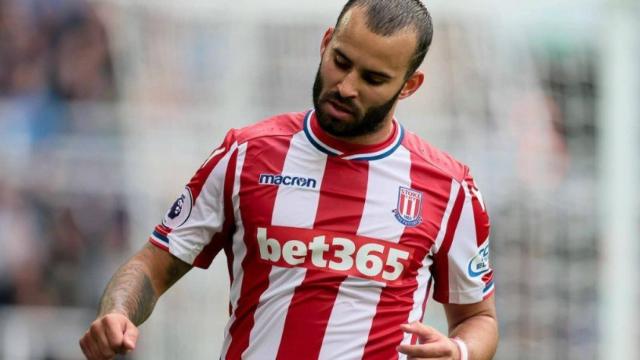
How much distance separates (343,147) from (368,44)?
1.17 ft

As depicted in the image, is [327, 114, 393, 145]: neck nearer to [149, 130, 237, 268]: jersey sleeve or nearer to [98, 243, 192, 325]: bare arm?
[149, 130, 237, 268]: jersey sleeve

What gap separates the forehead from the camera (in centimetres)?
422

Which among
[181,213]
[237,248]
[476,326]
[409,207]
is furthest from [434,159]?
[181,213]

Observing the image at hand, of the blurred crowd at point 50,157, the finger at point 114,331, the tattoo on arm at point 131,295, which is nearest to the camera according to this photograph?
the finger at point 114,331

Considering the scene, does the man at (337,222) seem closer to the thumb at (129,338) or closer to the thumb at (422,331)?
the thumb at (422,331)

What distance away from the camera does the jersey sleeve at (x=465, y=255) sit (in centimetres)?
447

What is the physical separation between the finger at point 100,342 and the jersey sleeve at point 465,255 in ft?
3.62

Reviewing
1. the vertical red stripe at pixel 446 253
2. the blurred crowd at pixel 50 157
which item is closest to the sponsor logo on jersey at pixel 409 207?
the vertical red stripe at pixel 446 253

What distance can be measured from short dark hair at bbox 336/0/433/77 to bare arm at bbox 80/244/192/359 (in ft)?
2.90

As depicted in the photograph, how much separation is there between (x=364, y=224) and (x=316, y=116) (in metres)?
0.35

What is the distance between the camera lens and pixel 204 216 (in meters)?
4.39

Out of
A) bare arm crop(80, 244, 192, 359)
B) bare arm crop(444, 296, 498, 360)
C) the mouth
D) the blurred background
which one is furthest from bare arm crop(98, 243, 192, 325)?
the blurred background

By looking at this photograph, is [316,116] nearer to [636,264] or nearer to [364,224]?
[364,224]

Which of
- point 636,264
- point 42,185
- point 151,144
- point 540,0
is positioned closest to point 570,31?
point 540,0
